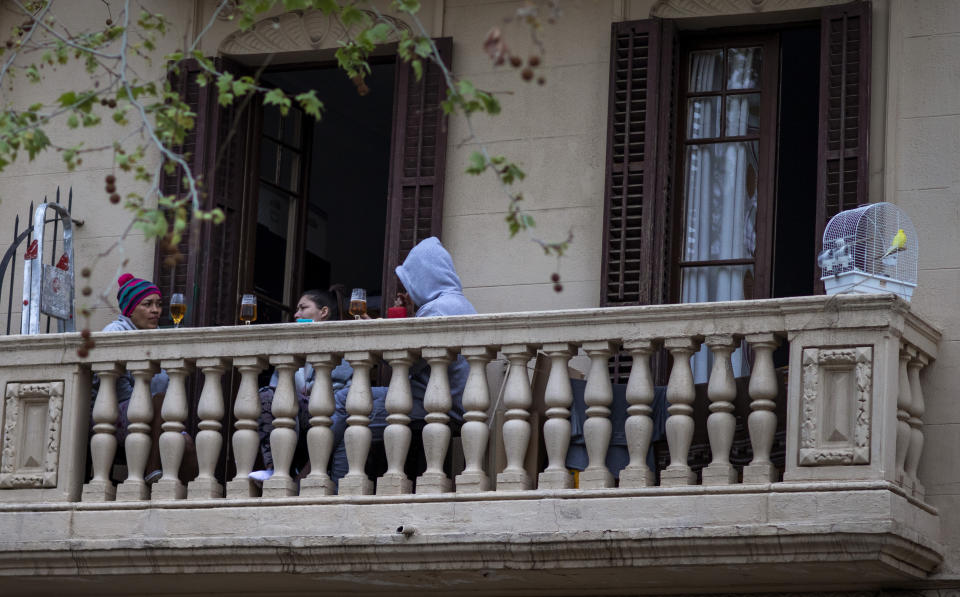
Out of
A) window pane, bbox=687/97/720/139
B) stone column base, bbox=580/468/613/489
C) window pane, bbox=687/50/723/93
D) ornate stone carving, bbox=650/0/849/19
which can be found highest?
ornate stone carving, bbox=650/0/849/19

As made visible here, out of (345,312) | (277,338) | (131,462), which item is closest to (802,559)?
(277,338)

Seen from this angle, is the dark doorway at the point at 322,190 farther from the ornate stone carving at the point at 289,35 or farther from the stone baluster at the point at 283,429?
the stone baluster at the point at 283,429

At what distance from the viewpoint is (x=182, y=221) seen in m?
7.28

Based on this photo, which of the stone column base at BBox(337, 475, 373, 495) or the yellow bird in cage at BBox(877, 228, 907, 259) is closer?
the yellow bird in cage at BBox(877, 228, 907, 259)

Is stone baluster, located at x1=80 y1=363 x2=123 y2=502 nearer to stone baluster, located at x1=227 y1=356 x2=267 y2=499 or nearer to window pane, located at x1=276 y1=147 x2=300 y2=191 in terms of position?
stone baluster, located at x1=227 y1=356 x2=267 y2=499

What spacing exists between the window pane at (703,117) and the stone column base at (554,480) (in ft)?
8.99

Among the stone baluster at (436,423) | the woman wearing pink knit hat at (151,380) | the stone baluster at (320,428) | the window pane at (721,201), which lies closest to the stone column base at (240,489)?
the stone baluster at (320,428)

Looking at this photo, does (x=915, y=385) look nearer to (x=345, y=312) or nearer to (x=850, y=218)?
(x=850, y=218)

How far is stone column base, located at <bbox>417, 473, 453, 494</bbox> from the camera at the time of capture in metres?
9.38

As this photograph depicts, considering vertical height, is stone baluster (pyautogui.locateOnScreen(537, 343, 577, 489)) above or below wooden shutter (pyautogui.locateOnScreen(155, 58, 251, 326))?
below

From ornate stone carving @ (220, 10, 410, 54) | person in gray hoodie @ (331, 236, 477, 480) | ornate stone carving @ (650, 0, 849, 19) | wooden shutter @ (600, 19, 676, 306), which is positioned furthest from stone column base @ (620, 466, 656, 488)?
ornate stone carving @ (220, 10, 410, 54)

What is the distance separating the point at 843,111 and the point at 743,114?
74cm

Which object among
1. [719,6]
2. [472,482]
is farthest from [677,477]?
[719,6]

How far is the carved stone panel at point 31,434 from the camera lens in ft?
33.2
